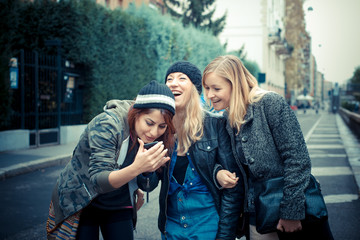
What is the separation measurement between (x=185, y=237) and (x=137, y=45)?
46.8 feet

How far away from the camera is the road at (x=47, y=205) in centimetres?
431

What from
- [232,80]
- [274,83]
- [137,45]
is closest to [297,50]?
[274,83]

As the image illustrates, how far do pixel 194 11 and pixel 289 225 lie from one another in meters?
29.6

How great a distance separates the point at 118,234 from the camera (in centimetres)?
222

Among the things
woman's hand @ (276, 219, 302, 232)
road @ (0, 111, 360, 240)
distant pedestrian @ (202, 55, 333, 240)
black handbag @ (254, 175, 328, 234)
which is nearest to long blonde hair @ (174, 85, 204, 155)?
distant pedestrian @ (202, 55, 333, 240)

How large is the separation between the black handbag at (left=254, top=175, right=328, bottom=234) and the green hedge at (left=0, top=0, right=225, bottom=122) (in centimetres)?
973

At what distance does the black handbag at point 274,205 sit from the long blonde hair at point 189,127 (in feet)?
1.67

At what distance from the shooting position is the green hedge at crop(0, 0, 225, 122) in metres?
11.3

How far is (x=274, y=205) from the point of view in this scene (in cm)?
205

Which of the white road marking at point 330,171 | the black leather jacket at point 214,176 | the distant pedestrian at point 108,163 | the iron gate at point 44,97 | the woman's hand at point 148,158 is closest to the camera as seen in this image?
the woman's hand at point 148,158

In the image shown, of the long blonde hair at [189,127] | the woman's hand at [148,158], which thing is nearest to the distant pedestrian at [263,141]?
the long blonde hair at [189,127]

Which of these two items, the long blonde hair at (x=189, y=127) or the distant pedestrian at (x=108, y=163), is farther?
the long blonde hair at (x=189, y=127)

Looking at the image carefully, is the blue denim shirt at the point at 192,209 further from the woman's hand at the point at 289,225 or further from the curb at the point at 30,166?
the curb at the point at 30,166

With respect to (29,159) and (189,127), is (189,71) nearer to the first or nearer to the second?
(189,127)
